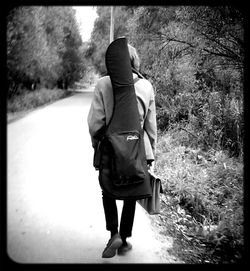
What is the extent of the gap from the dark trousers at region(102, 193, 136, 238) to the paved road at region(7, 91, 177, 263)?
0.91ft

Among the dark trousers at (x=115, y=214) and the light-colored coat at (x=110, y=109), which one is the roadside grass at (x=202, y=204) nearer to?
the dark trousers at (x=115, y=214)

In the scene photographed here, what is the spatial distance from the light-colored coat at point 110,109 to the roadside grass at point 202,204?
4.36 ft

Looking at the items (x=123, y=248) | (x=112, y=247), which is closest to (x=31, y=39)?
(x=123, y=248)

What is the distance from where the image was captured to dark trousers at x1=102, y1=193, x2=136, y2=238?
284cm

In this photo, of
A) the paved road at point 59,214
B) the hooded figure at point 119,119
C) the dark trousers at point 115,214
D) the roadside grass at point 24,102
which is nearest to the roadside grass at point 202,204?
the paved road at point 59,214

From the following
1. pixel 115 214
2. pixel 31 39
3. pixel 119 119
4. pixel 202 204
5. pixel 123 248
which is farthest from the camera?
pixel 31 39

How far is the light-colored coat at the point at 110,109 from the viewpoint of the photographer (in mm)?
2654

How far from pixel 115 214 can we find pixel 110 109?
3.50 feet

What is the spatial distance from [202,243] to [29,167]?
3.88 m

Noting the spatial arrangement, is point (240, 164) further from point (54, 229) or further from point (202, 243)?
point (54, 229)

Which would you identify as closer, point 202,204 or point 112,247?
point 112,247

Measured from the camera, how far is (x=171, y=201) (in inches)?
182

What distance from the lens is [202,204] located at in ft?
14.5

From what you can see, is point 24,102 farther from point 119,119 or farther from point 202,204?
point 119,119
